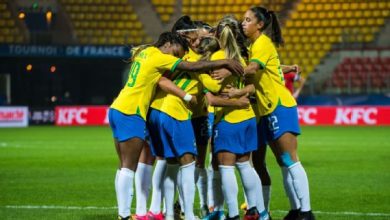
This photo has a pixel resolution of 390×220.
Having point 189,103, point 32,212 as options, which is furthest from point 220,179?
point 32,212

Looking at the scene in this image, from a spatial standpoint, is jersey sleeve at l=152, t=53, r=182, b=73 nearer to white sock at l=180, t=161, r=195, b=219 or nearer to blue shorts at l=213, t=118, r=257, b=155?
blue shorts at l=213, t=118, r=257, b=155

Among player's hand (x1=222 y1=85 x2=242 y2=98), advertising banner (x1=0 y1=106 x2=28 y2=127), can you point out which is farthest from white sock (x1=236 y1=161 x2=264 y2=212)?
advertising banner (x1=0 y1=106 x2=28 y2=127)

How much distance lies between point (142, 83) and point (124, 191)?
43.6 inches

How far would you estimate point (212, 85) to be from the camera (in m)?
9.43

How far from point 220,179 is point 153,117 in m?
0.99

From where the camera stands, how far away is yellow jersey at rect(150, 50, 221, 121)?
31.9ft

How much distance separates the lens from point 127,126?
9578 mm

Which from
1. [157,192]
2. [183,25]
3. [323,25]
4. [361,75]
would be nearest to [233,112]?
[183,25]

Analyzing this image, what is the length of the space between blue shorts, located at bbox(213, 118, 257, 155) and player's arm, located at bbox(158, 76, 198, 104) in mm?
391

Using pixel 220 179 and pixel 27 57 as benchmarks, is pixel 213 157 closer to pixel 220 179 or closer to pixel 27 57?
pixel 220 179

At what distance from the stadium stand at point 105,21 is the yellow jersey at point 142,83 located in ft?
101

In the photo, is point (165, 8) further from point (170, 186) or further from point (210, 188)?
point (170, 186)

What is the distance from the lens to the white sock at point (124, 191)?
9.50m

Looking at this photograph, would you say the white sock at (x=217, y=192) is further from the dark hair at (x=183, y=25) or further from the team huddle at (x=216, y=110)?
the dark hair at (x=183, y=25)
